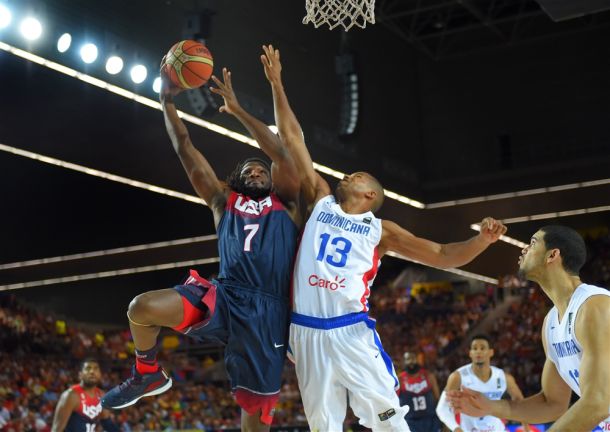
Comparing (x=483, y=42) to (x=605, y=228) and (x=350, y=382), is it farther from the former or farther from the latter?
(x=350, y=382)

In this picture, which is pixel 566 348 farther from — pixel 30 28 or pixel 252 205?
pixel 30 28

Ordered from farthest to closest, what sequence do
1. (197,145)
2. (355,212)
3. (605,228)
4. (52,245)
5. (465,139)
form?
1. (605,228)
2. (52,245)
3. (465,139)
4. (197,145)
5. (355,212)

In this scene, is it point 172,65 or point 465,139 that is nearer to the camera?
point 172,65

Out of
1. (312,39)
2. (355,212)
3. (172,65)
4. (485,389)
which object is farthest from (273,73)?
(312,39)

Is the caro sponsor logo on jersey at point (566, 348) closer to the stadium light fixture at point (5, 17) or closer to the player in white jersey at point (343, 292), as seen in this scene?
the player in white jersey at point (343, 292)

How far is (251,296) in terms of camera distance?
5.37 meters

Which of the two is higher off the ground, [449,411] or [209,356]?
[209,356]

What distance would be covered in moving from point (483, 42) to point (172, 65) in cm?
1475

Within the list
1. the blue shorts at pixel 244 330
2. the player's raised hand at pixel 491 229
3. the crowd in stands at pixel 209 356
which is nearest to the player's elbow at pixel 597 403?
the player's raised hand at pixel 491 229

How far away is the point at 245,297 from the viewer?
17.6ft

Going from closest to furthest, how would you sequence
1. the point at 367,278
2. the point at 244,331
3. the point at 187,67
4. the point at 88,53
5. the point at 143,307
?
the point at 143,307 < the point at 244,331 < the point at 367,278 < the point at 187,67 < the point at 88,53

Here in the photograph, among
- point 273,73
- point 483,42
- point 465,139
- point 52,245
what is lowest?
point 273,73

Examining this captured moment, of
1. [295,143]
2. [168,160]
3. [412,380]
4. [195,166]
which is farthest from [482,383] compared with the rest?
[168,160]

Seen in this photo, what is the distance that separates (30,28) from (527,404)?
854 cm
